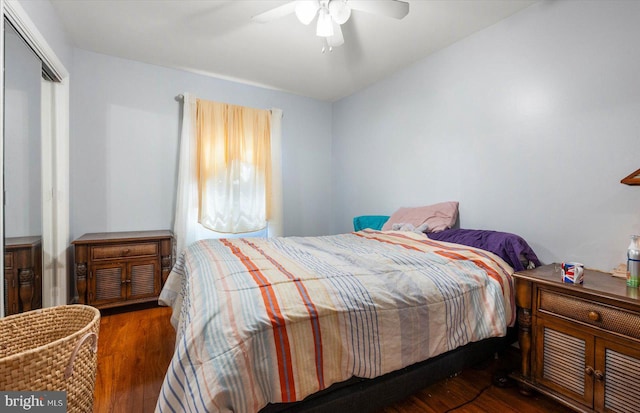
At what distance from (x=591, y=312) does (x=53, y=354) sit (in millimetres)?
2165

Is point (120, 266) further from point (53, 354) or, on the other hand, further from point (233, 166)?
point (53, 354)

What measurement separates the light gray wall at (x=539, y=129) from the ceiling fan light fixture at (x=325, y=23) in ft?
4.38

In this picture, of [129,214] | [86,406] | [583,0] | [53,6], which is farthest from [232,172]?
[583,0]

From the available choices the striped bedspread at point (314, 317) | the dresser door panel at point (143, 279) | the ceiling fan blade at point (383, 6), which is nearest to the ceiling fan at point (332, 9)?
the ceiling fan blade at point (383, 6)

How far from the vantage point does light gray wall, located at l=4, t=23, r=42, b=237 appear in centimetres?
168

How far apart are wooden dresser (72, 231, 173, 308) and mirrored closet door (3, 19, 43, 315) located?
292 millimetres

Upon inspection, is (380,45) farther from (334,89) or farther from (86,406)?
(86,406)

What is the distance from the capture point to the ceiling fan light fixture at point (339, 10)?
1.74m

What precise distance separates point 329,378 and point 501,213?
1873 mm

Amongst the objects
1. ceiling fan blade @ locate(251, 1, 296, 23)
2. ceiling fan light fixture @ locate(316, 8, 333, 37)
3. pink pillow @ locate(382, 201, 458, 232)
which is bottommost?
pink pillow @ locate(382, 201, 458, 232)

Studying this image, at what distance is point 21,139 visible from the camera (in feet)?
6.28

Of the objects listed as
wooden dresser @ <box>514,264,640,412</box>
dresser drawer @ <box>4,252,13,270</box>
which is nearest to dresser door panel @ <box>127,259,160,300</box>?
dresser drawer @ <box>4,252,13,270</box>

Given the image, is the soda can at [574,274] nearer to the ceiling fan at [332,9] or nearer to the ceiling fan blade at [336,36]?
the ceiling fan at [332,9]

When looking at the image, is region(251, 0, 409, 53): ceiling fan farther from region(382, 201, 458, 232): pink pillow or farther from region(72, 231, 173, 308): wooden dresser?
region(72, 231, 173, 308): wooden dresser
